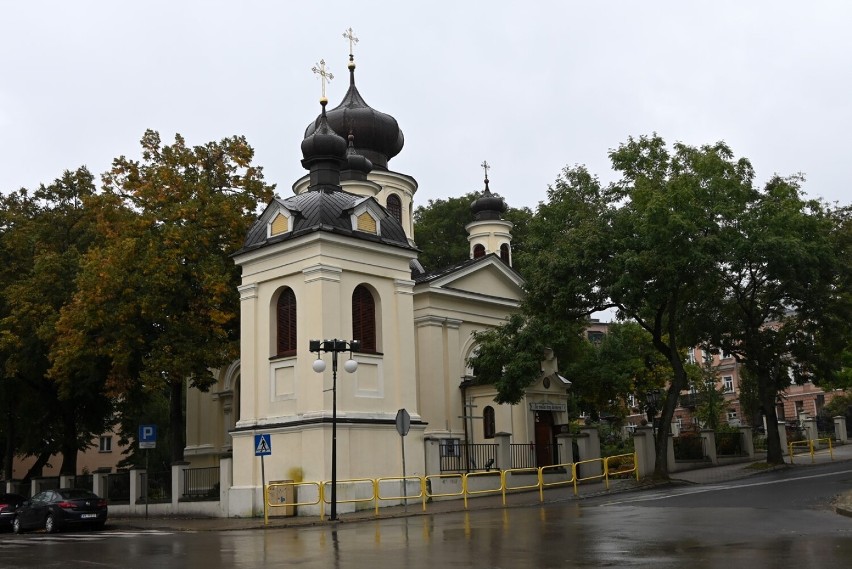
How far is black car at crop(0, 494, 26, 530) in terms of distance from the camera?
3028 cm

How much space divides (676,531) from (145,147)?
25.6 meters

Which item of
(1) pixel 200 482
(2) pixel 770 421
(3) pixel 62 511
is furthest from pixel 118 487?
(2) pixel 770 421

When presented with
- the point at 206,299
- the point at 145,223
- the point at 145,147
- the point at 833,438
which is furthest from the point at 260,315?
the point at 833,438

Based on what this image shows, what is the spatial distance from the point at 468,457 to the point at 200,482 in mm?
9021

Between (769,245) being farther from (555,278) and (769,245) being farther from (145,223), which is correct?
(145,223)

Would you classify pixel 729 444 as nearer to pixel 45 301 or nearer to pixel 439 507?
pixel 439 507

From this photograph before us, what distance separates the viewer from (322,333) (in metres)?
27.3

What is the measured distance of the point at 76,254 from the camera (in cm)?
3481

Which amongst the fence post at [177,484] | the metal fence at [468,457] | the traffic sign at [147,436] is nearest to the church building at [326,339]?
the metal fence at [468,457]

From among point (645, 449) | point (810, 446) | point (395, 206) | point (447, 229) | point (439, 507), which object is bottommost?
point (439, 507)

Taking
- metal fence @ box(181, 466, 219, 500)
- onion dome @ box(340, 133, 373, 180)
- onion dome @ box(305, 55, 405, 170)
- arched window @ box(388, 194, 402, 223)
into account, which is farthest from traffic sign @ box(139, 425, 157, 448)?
onion dome @ box(305, 55, 405, 170)

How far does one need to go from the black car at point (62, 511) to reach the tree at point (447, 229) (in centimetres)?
3226

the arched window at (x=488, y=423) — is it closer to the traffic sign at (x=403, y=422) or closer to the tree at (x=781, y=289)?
the tree at (x=781, y=289)

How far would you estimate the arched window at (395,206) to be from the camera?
42469mm
